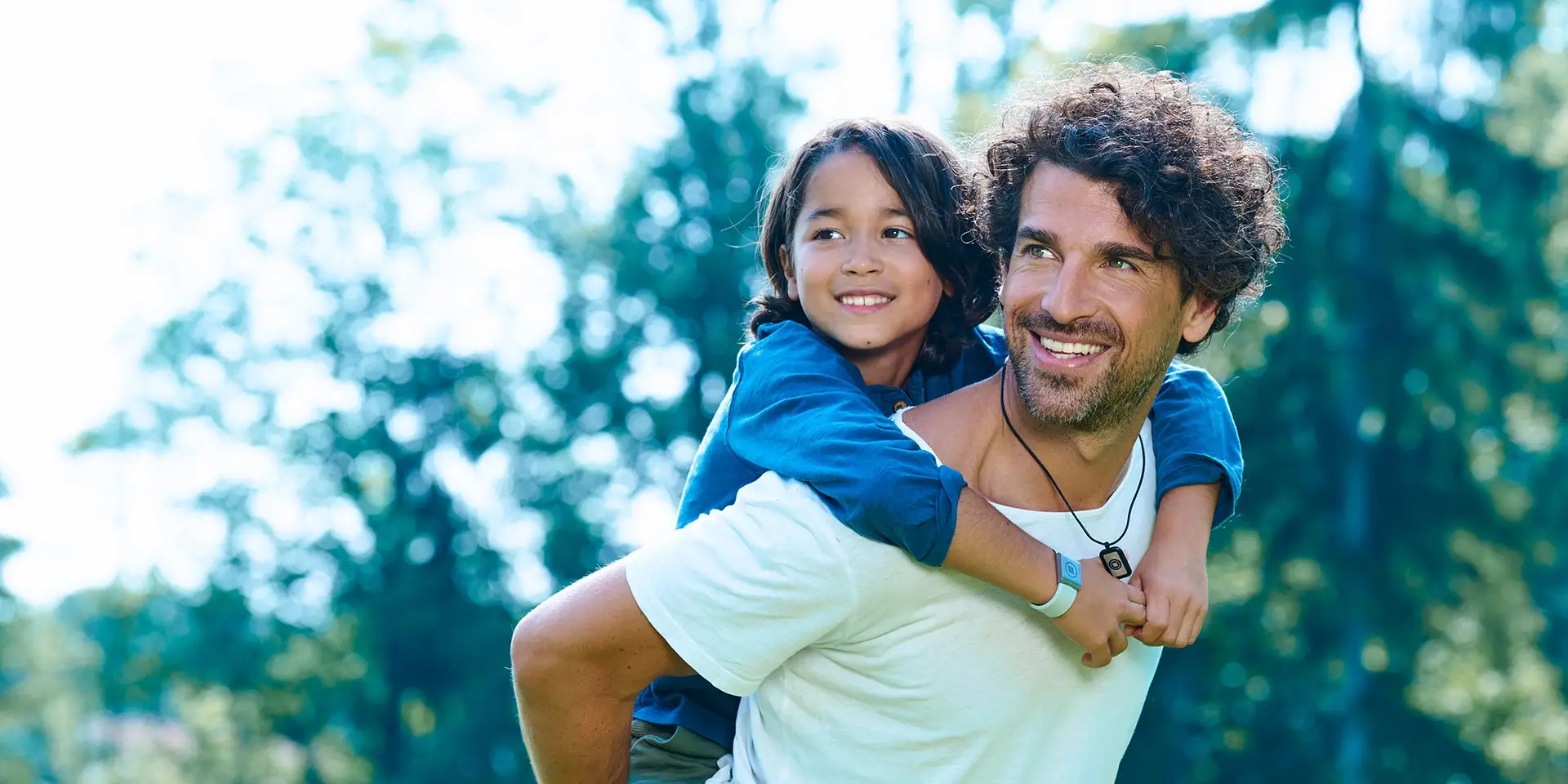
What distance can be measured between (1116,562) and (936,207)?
0.86 m

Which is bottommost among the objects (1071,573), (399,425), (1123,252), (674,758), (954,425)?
(399,425)

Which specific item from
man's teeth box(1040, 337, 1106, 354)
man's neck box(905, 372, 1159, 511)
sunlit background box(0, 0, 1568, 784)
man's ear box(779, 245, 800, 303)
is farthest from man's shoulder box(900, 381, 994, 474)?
sunlit background box(0, 0, 1568, 784)

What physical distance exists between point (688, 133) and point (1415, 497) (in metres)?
9.20

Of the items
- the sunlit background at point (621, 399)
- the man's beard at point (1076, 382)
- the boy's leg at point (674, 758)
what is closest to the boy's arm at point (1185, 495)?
the man's beard at point (1076, 382)

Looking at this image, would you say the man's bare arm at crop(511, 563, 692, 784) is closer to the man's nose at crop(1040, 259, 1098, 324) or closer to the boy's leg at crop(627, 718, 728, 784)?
the boy's leg at crop(627, 718, 728, 784)

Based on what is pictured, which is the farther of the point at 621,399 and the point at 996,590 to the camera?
the point at 621,399

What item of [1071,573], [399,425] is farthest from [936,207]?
[399,425]

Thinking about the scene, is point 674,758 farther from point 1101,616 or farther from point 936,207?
point 936,207

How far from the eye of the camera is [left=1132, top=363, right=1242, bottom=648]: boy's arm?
7.57ft

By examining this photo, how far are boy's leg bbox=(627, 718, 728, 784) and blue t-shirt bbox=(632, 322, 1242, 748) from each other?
0.02 metres

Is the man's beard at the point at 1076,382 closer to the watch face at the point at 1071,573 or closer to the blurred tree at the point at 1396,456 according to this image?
the watch face at the point at 1071,573

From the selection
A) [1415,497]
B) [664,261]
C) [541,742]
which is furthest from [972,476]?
[664,261]

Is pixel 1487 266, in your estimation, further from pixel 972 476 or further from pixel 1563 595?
pixel 972 476

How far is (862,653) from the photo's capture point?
6.79ft
